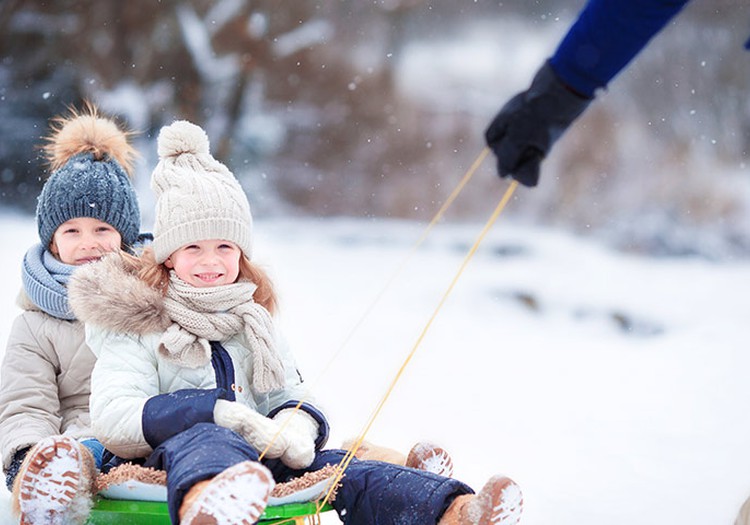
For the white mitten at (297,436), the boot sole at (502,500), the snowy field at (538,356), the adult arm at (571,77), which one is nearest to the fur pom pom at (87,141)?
the snowy field at (538,356)

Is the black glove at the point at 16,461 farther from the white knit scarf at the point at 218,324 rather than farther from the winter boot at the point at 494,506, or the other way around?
the winter boot at the point at 494,506

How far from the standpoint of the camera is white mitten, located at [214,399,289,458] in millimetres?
1259

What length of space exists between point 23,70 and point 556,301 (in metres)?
3.22

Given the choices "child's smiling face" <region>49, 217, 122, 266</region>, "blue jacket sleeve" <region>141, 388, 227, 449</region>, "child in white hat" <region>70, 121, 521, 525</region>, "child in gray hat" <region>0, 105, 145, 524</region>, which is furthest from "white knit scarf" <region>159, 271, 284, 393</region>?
"child's smiling face" <region>49, 217, 122, 266</region>

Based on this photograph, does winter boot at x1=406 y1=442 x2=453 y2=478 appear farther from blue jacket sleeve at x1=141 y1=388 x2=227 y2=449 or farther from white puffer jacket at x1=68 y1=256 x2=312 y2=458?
blue jacket sleeve at x1=141 y1=388 x2=227 y2=449

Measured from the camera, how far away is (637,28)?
1058mm

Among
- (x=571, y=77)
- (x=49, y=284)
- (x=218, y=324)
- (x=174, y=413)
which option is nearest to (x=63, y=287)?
(x=49, y=284)

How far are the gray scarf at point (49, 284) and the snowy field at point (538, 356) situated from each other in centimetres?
34

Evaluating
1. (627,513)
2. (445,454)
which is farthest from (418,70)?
(445,454)

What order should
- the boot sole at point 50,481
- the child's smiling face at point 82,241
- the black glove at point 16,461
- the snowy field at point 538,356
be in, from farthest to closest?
the snowy field at point 538,356, the child's smiling face at point 82,241, the black glove at point 16,461, the boot sole at point 50,481

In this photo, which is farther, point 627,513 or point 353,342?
point 353,342

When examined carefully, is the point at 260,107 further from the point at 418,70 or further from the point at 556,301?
the point at 556,301

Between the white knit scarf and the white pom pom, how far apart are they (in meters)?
0.22

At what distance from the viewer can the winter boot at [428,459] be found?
1.55 m
